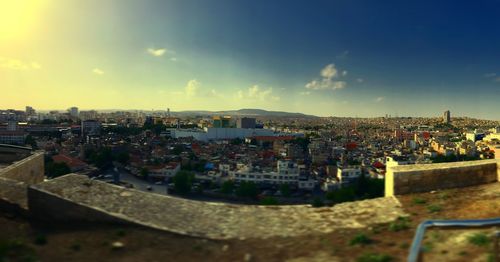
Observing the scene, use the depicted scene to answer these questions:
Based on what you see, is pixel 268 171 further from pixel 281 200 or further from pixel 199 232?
pixel 199 232

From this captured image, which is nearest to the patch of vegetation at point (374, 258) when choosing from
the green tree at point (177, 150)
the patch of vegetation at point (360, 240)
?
the patch of vegetation at point (360, 240)

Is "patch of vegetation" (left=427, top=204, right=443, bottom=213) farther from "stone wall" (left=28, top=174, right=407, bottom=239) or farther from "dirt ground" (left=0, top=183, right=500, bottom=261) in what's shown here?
"stone wall" (left=28, top=174, right=407, bottom=239)

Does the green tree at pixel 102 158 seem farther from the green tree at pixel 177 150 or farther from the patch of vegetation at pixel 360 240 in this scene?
the patch of vegetation at pixel 360 240

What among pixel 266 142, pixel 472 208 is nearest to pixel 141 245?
pixel 472 208

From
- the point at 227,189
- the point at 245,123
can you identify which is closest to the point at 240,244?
the point at 227,189

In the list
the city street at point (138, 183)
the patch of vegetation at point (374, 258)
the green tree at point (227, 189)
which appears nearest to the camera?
the patch of vegetation at point (374, 258)

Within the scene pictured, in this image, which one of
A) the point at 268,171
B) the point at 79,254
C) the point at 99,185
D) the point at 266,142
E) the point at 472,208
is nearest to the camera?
the point at 79,254

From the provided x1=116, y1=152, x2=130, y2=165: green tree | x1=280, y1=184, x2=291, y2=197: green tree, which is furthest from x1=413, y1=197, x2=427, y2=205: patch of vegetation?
x1=116, y1=152, x2=130, y2=165: green tree
